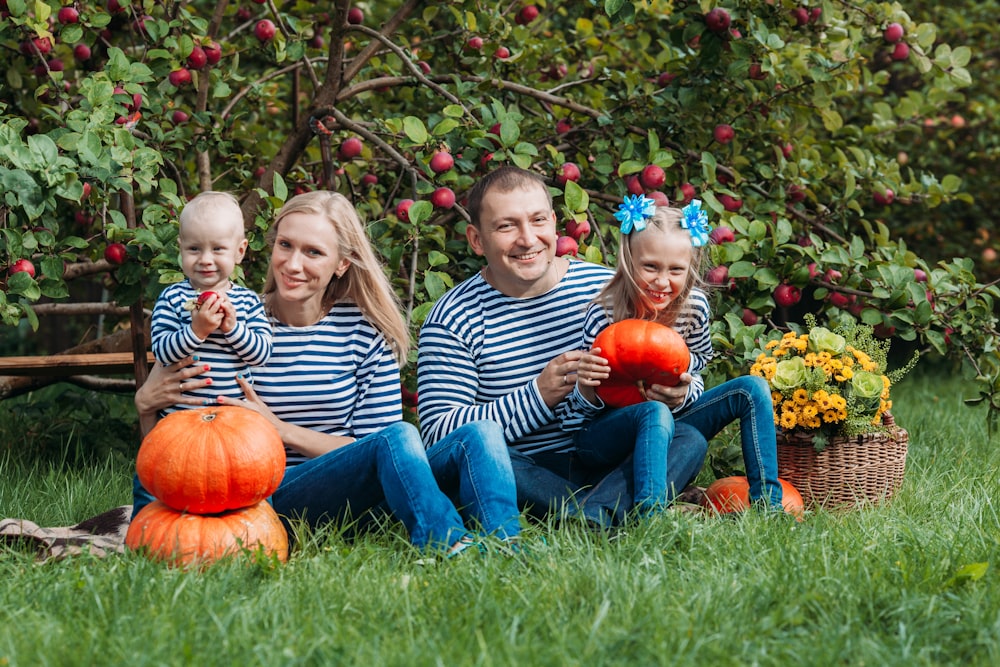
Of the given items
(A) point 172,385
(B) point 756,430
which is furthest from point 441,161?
(B) point 756,430

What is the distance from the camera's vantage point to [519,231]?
3.12 meters

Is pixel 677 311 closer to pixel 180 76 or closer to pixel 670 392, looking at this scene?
pixel 670 392

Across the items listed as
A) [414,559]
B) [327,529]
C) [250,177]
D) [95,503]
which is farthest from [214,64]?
[414,559]

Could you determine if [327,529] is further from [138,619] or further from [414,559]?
[138,619]

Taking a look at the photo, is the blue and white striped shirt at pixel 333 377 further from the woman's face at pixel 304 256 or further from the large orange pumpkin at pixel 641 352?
the large orange pumpkin at pixel 641 352

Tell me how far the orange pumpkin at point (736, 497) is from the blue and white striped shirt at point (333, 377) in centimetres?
99

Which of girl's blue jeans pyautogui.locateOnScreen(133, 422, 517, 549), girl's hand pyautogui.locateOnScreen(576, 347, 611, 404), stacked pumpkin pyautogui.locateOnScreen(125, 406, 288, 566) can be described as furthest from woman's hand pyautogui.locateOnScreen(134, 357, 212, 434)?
girl's hand pyautogui.locateOnScreen(576, 347, 611, 404)

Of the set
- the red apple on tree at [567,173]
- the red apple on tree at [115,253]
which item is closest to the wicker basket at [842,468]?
the red apple on tree at [567,173]

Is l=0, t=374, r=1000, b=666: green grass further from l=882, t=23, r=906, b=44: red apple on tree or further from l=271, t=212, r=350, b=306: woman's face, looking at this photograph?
l=882, t=23, r=906, b=44: red apple on tree

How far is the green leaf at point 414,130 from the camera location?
3617 millimetres

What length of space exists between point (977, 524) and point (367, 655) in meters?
1.72

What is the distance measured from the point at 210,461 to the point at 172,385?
0.33 meters

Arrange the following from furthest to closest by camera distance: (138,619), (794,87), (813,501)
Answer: (794,87) → (813,501) → (138,619)

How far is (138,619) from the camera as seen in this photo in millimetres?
2143
